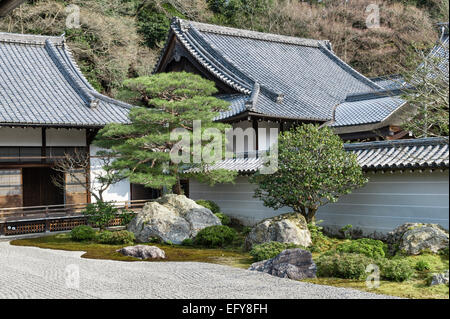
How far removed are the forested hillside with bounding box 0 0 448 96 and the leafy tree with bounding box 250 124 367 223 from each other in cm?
1534

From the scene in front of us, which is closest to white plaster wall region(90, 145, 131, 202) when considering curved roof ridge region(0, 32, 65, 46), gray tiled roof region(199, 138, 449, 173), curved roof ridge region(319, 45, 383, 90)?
curved roof ridge region(0, 32, 65, 46)

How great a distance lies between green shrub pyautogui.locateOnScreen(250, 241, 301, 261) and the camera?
462 inches

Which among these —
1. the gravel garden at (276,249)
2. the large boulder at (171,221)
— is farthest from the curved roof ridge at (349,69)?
the large boulder at (171,221)

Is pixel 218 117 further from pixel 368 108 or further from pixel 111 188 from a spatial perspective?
pixel 368 108

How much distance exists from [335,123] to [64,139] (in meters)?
11.2

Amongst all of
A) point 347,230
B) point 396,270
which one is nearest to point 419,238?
point 396,270

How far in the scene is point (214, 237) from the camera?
48.5ft

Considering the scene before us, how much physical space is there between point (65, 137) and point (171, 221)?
795 centimetres

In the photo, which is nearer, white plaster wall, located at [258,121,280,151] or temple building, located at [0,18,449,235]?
temple building, located at [0,18,449,235]

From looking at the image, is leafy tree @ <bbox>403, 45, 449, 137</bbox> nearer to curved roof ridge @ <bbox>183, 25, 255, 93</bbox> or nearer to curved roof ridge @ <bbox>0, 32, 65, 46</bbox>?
curved roof ridge @ <bbox>183, 25, 255, 93</bbox>

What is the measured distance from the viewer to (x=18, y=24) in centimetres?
3281

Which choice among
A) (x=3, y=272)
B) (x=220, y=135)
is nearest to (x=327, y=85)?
(x=220, y=135)

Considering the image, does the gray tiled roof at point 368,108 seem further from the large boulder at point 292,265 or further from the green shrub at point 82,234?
the green shrub at point 82,234

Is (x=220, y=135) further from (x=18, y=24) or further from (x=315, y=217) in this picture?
(x=18, y=24)
